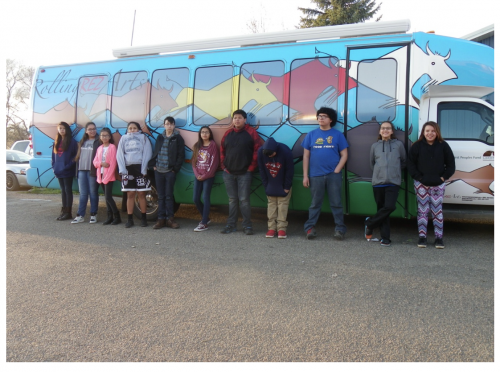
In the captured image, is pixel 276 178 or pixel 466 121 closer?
pixel 466 121

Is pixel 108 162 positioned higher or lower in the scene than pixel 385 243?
higher

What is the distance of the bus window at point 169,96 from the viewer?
8.02 metres

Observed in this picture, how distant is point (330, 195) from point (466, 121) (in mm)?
2314

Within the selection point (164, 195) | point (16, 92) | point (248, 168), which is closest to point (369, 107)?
point (248, 168)

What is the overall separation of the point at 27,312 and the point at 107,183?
14.5 feet

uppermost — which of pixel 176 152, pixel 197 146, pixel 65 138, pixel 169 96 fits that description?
pixel 169 96

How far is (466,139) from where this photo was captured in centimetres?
663

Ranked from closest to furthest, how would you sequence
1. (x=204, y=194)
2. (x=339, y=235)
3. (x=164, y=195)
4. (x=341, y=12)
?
(x=339, y=235) → (x=204, y=194) → (x=164, y=195) → (x=341, y=12)

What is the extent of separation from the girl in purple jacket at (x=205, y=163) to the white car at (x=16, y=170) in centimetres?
900

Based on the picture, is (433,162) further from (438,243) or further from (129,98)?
(129,98)

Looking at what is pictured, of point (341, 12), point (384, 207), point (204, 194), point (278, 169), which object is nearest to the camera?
point (384, 207)

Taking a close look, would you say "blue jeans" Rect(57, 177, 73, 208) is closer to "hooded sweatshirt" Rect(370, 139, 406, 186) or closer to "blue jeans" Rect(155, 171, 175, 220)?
"blue jeans" Rect(155, 171, 175, 220)

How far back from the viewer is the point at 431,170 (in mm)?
6191

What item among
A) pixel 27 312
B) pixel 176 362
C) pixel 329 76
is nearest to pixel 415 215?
pixel 329 76
